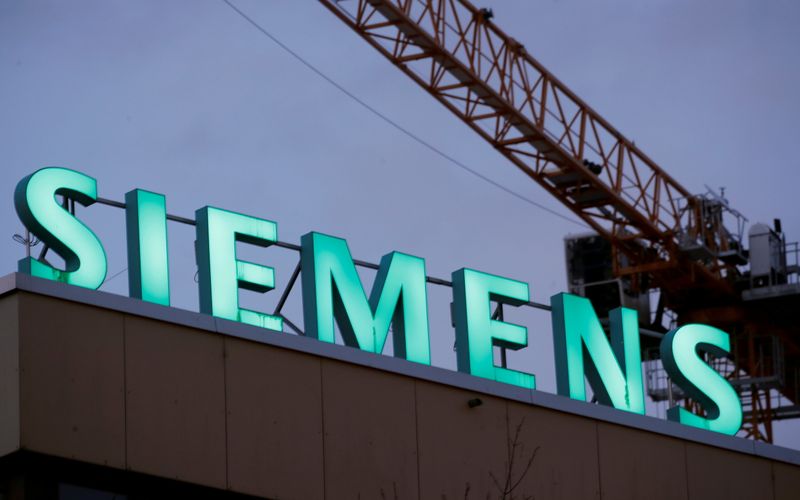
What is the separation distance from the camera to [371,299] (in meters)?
32.0

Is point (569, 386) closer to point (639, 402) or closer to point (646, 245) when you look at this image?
point (639, 402)

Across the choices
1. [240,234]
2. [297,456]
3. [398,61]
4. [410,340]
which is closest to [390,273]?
[410,340]

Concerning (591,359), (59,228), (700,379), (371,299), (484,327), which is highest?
(59,228)

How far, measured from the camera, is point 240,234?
1197 inches

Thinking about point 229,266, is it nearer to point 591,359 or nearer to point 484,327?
point 484,327

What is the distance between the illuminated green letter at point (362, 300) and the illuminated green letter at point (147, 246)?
9.64 ft

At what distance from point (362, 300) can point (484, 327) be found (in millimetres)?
2859

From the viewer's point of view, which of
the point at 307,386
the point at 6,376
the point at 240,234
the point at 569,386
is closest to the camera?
the point at 6,376

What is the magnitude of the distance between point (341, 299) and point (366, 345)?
3.01 ft

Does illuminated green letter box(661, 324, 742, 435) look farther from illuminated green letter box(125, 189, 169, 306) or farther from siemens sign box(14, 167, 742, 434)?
illuminated green letter box(125, 189, 169, 306)

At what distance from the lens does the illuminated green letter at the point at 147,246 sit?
93.1ft

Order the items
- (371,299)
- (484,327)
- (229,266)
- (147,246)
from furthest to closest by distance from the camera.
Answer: (484,327) < (371,299) < (229,266) < (147,246)

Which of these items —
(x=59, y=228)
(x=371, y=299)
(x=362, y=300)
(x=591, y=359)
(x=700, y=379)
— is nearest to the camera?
(x=59, y=228)

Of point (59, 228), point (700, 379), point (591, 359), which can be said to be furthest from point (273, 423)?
point (700, 379)
